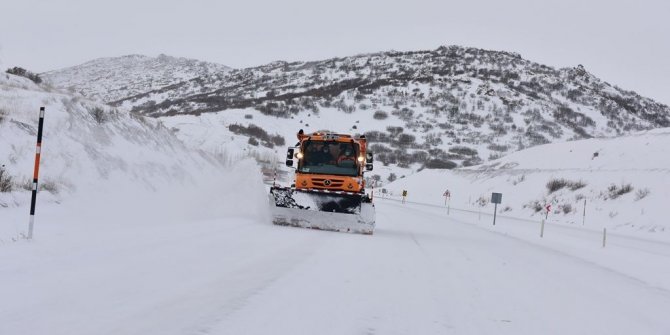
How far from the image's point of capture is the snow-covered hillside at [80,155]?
39.3 ft

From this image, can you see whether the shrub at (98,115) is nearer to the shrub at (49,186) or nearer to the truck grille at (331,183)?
the shrub at (49,186)

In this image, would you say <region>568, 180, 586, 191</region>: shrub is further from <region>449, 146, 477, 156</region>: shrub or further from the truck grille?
<region>449, 146, 477, 156</region>: shrub

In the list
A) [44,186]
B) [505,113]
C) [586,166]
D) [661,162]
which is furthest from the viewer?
[505,113]

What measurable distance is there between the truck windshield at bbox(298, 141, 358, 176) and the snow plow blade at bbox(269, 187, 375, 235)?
1361 mm

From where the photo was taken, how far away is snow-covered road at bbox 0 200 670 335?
4.64m

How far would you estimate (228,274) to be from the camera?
6.80 metres

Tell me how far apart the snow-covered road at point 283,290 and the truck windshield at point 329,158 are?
4.98m

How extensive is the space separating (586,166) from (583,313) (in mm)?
37734

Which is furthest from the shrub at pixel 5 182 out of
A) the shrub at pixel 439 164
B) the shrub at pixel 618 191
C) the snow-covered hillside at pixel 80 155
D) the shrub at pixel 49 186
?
the shrub at pixel 439 164

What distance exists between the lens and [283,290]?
6.15 metres

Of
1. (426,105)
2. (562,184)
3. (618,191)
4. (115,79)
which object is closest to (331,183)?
(618,191)

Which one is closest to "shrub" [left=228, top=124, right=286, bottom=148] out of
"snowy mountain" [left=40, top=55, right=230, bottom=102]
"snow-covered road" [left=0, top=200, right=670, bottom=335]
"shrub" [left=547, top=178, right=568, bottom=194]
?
"shrub" [left=547, top=178, right=568, bottom=194]

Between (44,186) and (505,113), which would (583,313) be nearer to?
(44,186)

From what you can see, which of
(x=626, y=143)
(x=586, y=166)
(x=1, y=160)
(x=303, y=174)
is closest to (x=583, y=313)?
(x=303, y=174)
